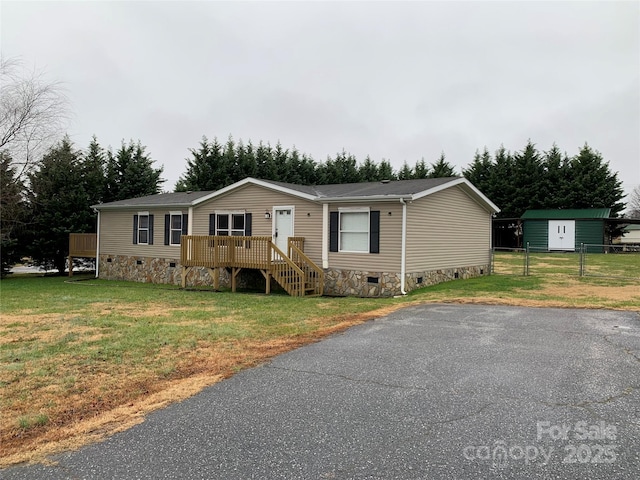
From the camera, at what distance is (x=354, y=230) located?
1401 cm

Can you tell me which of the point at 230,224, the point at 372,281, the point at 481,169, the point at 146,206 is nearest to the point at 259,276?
the point at 230,224

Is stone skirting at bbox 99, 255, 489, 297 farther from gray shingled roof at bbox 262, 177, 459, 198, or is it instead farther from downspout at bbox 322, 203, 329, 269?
gray shingled roof at bbox 262, 177, 459, 198

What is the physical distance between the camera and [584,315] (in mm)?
8398

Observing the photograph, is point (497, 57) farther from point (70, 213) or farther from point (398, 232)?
point (70, 213)

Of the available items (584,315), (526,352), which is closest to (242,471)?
(526,352)

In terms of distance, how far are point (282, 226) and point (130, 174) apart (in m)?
16.0

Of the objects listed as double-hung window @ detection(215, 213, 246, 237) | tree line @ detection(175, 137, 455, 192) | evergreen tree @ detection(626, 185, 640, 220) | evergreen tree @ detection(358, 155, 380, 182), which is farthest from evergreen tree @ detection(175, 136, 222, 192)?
evergreen tree @ detection(626, 185, 640, 220)

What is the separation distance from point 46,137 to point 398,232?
19042 mm

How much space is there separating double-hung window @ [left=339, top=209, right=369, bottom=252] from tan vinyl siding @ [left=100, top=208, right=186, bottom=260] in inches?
276

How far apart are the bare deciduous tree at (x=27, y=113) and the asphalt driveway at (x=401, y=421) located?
21.9m

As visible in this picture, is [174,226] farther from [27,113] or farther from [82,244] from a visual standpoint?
[27,113]

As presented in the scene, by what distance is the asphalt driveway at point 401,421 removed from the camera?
286 cm

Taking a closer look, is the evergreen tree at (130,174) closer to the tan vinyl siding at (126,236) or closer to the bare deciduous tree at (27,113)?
the bare deciduous tree at (27,113)

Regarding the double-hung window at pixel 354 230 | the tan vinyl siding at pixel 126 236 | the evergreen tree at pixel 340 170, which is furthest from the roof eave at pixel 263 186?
the evergreen tree at pixel 340 170
